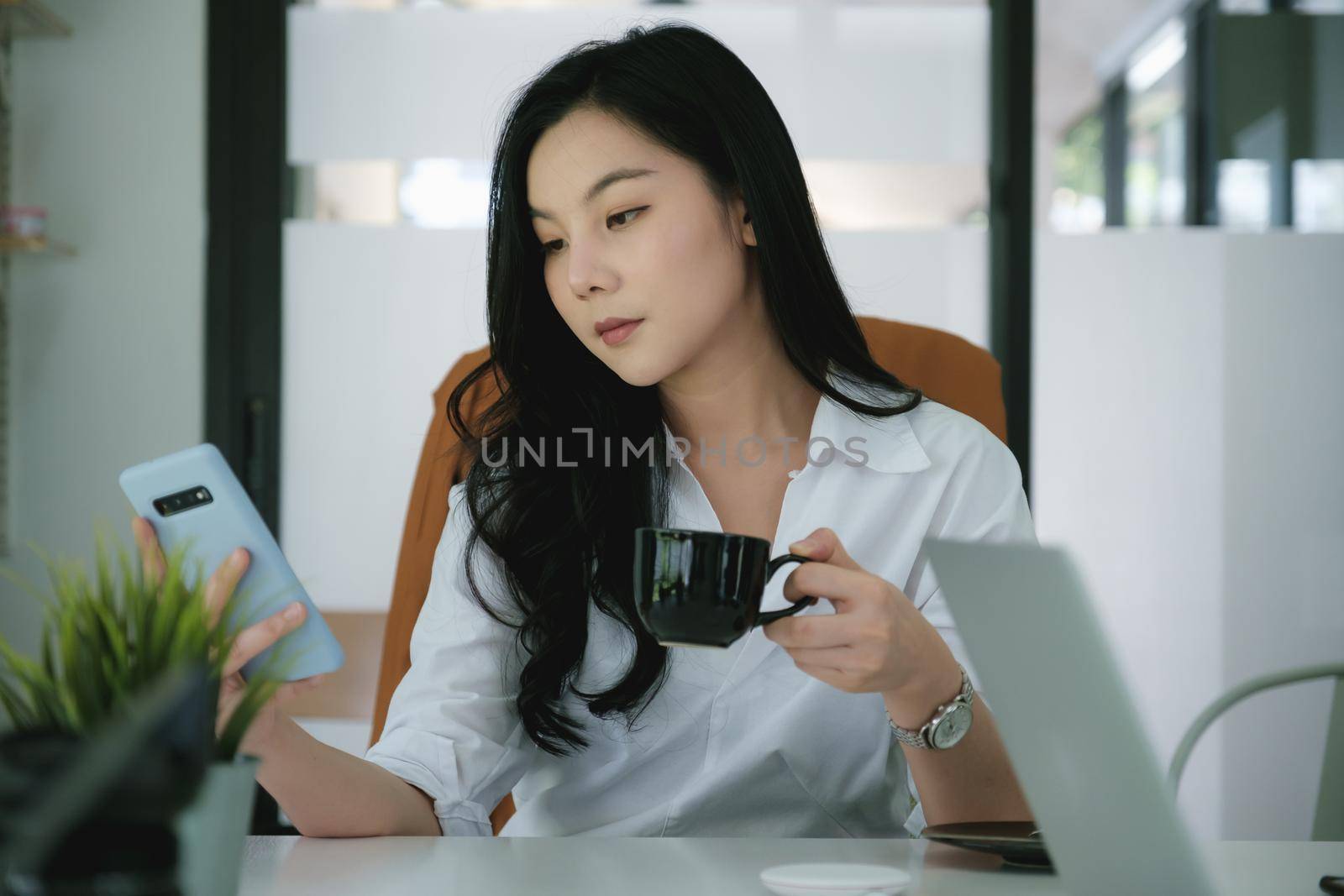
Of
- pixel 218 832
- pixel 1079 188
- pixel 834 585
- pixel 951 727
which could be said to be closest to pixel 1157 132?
pixel 1079 188

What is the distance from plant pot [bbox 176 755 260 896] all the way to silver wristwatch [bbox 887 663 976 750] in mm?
573

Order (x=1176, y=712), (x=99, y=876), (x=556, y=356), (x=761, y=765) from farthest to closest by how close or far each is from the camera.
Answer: (x=1176, y=712), (x=556, y=356), (x=761, y=765), (x=99, y=876)

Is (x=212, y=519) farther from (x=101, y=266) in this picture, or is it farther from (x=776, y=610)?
(x=101, y=266)

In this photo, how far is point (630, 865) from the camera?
2.69 ft

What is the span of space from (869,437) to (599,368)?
33 cm

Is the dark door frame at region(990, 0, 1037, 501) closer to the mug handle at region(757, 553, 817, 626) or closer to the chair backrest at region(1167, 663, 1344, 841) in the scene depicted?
the chair backrest at region(1167, 663, 1344, 841)

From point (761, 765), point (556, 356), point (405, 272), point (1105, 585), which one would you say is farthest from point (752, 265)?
point (1105, 585)

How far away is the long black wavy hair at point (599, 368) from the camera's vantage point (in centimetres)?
127

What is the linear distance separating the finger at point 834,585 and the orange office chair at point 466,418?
2.39ft

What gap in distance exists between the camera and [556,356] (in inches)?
57.2

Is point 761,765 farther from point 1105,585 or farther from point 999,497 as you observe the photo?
point 1105,585

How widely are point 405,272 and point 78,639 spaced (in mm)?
2162

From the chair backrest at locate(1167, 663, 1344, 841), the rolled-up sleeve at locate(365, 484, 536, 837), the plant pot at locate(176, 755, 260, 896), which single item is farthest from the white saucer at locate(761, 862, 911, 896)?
the chair backrest at locate(1167, 663, 1344, 841)

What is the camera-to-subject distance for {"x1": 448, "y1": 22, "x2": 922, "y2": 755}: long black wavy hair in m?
1.27
